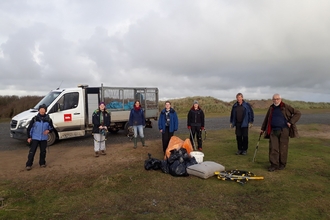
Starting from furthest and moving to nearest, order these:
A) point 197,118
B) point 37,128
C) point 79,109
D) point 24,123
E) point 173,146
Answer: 1. point 79,109
2. point 24,123
3. point 197,118
4. point 173,146
5. point 37,128

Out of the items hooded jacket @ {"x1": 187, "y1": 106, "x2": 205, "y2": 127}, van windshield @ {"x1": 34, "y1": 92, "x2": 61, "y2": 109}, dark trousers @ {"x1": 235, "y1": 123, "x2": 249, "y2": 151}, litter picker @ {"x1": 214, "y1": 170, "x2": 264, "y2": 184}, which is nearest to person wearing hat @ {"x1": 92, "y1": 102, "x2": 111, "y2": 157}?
hooded jacket @ {"x1": 187, "y1": 106, "x2": 205, "y2": 127}

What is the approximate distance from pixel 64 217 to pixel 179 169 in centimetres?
295

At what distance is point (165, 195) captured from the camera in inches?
209

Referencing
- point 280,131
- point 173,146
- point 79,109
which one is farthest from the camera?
point 79,109

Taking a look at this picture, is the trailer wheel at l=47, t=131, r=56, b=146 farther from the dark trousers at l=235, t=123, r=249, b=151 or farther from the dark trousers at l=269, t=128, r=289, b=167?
the dark trousers at l=269, t=128, r=289, b=167

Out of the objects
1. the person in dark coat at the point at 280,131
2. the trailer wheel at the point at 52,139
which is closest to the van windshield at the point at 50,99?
the trailer wheel at the point at 52,139

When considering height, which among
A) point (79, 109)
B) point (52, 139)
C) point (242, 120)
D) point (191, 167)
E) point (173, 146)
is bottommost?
point (191, 167)

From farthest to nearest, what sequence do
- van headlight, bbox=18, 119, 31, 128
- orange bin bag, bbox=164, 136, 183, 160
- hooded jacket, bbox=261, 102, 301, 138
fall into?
van headlight, bbox=18, 119, 31, 128 < orange bin bag, bbox=164, 136, 183, 160 < hooded jacket, bbox=261, 102, 301, 138

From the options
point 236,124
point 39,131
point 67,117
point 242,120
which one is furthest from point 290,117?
point 67,117

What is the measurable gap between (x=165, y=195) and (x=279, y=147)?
139 inches

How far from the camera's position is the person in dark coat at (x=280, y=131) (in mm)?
6867

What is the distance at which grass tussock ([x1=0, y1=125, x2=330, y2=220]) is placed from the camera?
4.46 m

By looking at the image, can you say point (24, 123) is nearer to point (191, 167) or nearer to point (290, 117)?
point (191, 167)

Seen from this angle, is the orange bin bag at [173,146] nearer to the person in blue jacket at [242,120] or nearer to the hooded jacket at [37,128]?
the person in blue jacket at [242,120]
